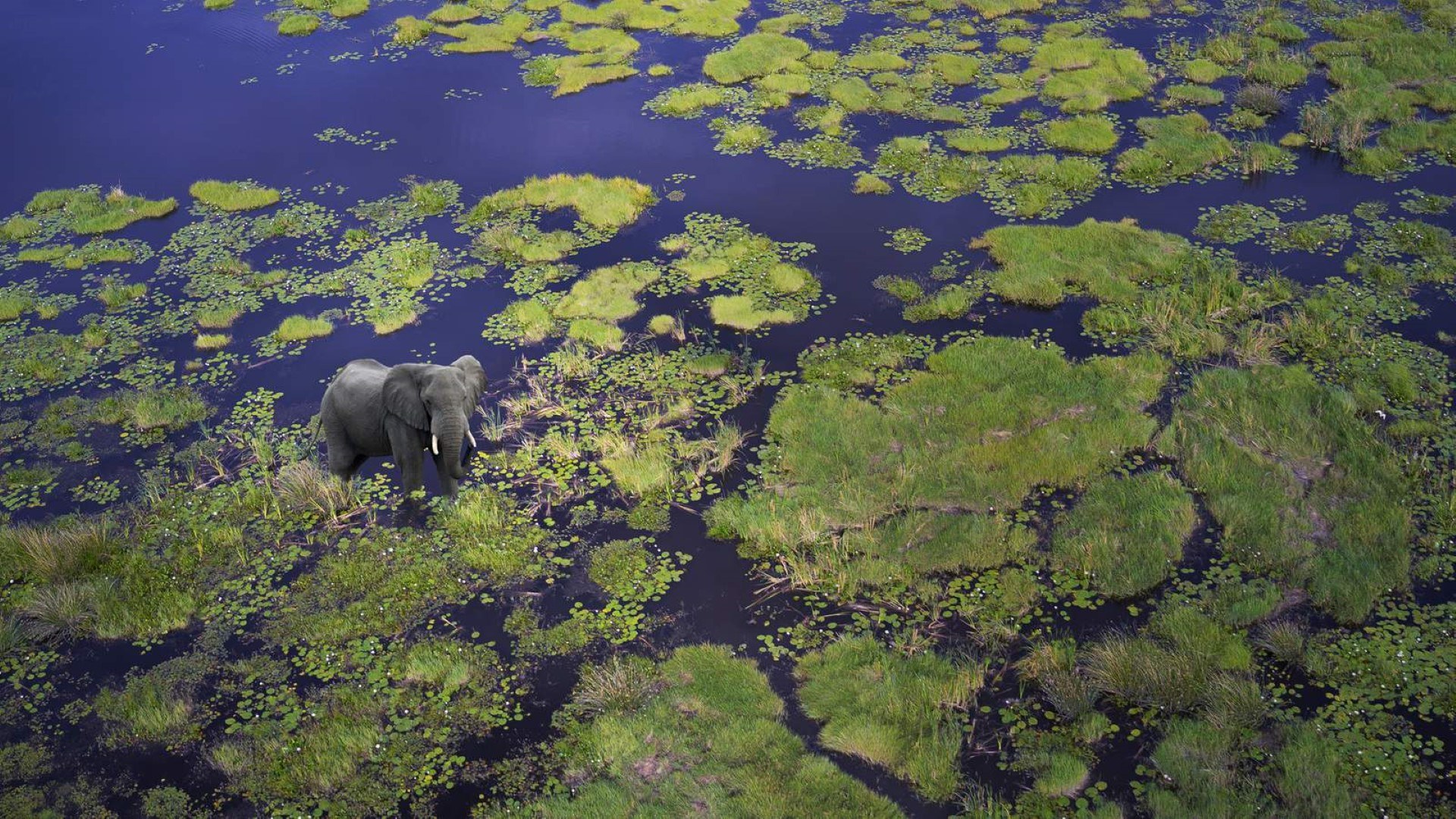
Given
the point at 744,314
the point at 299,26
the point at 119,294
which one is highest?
the point at 299,26

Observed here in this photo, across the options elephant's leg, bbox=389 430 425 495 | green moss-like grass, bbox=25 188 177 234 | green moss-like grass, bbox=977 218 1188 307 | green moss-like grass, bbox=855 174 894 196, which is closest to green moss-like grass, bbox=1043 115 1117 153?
green moss-like grass, bbox=977 218 1188 307

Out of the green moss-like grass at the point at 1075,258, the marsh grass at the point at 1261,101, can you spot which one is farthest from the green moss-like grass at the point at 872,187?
the marsh grass at the point at 1261,101

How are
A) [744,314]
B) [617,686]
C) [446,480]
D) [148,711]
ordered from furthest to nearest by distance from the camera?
[744,314] < [446,480] < [148,711] < [617,686]

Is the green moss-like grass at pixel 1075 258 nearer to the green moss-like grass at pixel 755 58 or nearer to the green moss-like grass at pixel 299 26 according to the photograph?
the green moss-like grass at pixel 755 58

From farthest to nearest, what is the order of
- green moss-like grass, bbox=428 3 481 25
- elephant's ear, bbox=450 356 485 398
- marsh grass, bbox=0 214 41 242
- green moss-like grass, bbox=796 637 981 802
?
1. green moss-like grass, bbox=428 3 481 25
2. marsh grass, bbox=0 214 41 242
3. elephant's ear, bbox=450 356 485 398
4. green moss-like grass, bbox=796 637 981 802

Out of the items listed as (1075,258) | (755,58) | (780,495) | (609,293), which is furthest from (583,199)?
(780,495)

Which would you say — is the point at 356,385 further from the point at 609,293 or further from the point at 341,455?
the point at 609,293

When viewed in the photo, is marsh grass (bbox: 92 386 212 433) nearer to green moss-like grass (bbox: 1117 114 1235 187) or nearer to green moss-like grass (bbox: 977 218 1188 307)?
green moss-like grass (bbox: 977 218 1188 307)
